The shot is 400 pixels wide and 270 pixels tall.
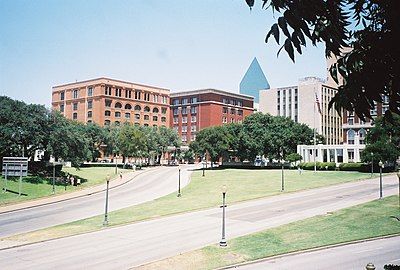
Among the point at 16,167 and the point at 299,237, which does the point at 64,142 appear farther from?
the point at 299,237

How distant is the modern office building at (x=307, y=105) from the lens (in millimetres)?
127438

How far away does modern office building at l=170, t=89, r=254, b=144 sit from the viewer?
13275 centimetres

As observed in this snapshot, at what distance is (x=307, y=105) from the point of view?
135000 mm

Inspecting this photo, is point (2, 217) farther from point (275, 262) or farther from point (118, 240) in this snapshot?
point (275, 262)

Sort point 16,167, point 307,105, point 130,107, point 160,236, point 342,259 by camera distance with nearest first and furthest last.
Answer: point 342,259
point 160,236
point 16,167
point 130,107
point 307,105

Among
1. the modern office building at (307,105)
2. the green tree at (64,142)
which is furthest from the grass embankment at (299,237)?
the modern office building at (307,105)

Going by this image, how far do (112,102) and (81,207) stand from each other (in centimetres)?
8507

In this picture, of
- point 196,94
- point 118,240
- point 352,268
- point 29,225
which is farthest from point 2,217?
point 196,94

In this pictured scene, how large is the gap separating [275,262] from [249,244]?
3587 millimetres

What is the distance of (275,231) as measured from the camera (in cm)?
2822

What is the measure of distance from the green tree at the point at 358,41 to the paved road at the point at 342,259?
56.5 ft

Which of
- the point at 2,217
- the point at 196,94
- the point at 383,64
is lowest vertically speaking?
the point at 2,217

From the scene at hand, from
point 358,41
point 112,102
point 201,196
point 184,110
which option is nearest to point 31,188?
point 201,196

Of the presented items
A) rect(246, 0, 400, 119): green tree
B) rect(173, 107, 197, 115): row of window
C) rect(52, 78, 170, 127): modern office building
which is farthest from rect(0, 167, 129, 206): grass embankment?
Result: rect(173, 107, 197, 115): row of window
